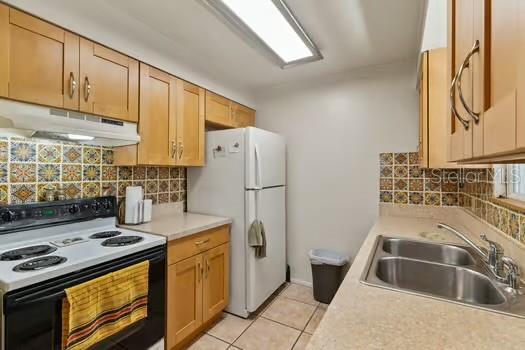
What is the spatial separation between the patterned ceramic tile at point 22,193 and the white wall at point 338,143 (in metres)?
2.12

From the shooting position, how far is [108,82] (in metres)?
1.57

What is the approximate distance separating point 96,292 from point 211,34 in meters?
1.75

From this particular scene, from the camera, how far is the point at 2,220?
4.43 ft

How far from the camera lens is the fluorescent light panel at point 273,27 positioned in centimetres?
141

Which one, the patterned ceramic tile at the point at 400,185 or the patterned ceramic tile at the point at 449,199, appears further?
the patterned ceramic tile at the point at 400,185

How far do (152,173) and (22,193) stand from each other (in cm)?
88

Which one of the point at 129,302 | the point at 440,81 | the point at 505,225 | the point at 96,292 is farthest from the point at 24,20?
the point at 505,225

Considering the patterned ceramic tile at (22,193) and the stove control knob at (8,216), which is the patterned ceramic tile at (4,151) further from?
the stove control knob at (8,216)

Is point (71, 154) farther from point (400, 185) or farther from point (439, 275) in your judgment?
point (400, 185)

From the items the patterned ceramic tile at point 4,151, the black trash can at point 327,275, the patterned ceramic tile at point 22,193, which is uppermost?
the patterned ceramic tile at point 4,151

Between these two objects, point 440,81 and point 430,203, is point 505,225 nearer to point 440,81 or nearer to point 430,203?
point 440,81

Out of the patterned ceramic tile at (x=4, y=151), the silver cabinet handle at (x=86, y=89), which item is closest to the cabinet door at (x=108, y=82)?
the silver cabinet handle at (x=86, y=89)

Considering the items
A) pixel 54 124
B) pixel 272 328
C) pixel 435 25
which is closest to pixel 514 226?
pixel 435 25

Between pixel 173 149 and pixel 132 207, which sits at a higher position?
pixel 173 149
